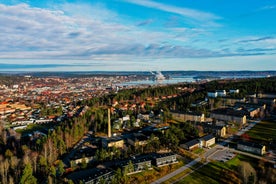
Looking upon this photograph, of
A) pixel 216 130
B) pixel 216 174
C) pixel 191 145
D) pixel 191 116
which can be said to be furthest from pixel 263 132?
pixel 216 174

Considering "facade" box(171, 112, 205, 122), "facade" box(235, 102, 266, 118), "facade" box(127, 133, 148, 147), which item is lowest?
"facade" box(127, 133, 148, 147)

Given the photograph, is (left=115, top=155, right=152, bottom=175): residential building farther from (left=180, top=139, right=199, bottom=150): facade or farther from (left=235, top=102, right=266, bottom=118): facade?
(left=235, top=102, right=266, bottom=118): facade

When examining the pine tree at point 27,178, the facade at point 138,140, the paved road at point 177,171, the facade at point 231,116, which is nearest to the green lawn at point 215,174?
the paved road at point 177,171

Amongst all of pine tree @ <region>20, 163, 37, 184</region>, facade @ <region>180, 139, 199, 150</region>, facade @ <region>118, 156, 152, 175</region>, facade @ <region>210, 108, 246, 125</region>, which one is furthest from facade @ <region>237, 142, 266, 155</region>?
pine tree @ <region>20, 163, 37, 184</region>

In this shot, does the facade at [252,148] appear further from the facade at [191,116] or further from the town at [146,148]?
the facade at [191,116]

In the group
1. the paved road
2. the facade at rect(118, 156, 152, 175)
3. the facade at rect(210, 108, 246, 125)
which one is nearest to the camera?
the paved road

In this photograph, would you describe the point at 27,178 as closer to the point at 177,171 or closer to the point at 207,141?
the point at 177,171
